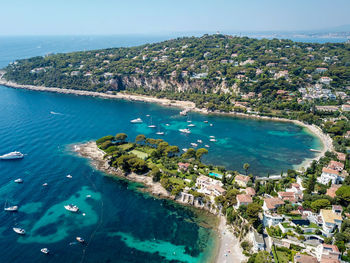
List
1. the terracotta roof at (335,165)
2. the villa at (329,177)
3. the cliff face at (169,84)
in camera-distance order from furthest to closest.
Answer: the cliff face at (169,84)
the terracotta roof at (335,165)
the villa at (329,177)

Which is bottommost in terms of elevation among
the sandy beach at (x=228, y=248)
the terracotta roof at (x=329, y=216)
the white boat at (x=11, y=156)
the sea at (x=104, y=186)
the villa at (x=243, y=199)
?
the sandy beach at (x=228, y=248)

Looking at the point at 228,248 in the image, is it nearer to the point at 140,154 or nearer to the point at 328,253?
the point at 328,253

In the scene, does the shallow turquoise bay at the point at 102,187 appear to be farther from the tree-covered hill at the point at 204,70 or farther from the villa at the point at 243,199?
the tree-covered hill at the point at 204,70

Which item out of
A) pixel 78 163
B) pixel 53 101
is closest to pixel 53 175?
pixel 78 163

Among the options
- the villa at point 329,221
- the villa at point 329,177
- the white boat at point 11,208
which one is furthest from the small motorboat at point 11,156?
the villa at point 329,177

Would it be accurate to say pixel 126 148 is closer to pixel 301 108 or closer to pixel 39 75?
pixel 301 108

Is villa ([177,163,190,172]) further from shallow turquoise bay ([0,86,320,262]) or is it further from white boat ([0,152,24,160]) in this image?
white boat ([0,152,24,160])

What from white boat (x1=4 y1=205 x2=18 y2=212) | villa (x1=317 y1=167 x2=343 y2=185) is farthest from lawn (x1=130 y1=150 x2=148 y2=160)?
villa (x1=317 y1=167 x2=343 y2=185)
